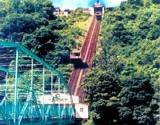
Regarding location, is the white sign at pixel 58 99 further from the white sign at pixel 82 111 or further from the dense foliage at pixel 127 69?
the dense foliage at pixel 127 69

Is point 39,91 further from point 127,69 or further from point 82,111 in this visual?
point 127,69

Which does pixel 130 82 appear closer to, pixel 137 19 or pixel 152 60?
pixel 152 60

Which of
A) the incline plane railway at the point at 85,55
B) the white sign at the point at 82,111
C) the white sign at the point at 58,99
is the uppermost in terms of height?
the incline plane railway at the point at 85,55

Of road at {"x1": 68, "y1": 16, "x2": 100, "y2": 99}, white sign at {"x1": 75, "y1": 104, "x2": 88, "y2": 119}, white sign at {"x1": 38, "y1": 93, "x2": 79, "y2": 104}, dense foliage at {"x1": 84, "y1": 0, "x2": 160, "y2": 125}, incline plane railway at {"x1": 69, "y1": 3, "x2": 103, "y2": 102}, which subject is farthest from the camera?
incline plane railway at {"x1": 69, "y1": 3, "x2": 103, "y2": 102}

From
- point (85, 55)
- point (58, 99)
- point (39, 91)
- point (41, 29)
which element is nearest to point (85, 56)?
point (85, 55)

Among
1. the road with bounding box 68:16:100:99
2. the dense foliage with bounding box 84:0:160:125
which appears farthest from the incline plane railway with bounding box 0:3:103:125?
the dense foliage with bounding box 84:0:160:125

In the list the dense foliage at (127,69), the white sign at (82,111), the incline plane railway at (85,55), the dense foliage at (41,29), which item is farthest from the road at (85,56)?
the white sign at (82,111)

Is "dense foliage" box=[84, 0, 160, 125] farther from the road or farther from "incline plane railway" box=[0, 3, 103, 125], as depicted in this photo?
"incline plane railway" box=[0, 3, 103, 125]

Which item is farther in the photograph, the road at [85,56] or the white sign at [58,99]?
the road at [85,56]
